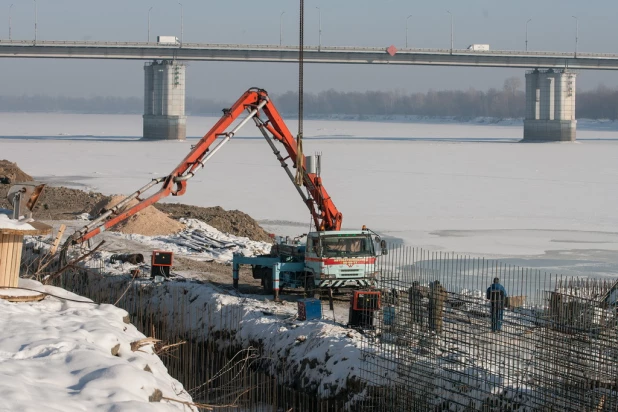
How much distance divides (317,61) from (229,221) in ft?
265

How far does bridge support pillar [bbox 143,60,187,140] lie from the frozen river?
82.6 ft

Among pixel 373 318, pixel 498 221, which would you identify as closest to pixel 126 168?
pixel 498 221

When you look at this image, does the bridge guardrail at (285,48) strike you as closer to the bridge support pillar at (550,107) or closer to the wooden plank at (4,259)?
the bridge support pillar at (550,107)

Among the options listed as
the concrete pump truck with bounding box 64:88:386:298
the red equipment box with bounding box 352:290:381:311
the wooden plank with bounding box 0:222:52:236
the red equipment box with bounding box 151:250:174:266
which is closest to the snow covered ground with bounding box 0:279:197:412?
the wooden plank with bounding box 0:222:52:236

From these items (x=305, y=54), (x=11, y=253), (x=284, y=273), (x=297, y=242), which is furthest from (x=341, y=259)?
(x=305, y=54)

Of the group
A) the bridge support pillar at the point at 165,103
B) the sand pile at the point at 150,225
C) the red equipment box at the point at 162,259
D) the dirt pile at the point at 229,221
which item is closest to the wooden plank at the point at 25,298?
the red equipment box at the point at 162,259

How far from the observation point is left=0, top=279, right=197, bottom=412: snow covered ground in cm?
838

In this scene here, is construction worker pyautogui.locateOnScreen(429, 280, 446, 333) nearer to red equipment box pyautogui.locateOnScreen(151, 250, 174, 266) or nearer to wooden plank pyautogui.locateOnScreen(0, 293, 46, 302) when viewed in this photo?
wooden plank pyautogui.locateOnScreen(0, 293, 46, 302)

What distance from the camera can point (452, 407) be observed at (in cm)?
1407

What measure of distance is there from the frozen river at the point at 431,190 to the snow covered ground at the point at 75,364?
1663 cm

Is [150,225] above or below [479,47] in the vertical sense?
below

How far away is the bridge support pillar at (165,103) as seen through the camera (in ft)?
355

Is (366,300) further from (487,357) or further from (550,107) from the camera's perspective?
(550,107)

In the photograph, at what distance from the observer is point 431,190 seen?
4641cm
